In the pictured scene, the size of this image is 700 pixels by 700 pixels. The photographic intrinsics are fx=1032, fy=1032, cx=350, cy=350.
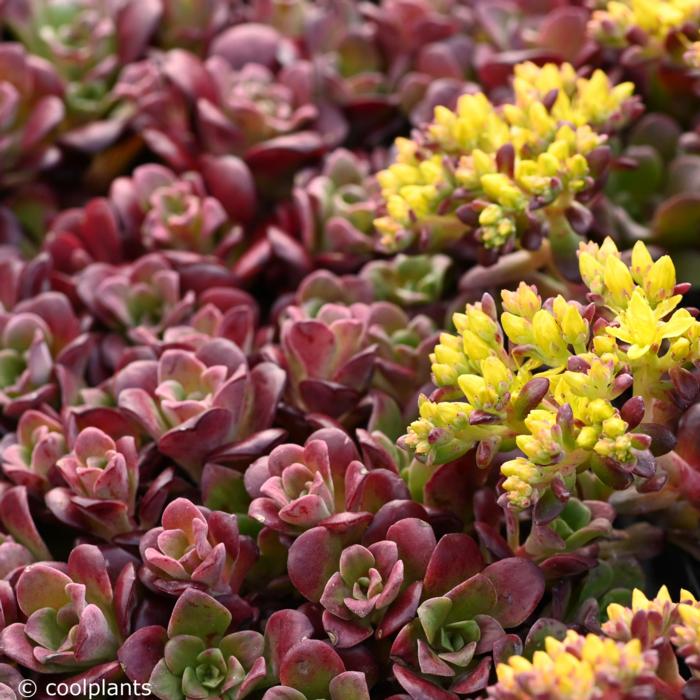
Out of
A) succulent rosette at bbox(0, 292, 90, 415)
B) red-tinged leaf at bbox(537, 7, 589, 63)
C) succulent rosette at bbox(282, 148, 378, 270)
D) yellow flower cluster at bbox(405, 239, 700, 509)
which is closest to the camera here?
yellow flower cluster at bbox(405, 239, 700, 509)

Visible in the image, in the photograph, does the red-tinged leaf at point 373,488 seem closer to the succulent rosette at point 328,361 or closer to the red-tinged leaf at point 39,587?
the succulent rosette at point 328,361

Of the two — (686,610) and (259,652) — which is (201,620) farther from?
(686,610)

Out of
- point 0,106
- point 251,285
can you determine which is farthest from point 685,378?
point 0,106

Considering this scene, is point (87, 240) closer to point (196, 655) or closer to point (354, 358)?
point (354, 358)

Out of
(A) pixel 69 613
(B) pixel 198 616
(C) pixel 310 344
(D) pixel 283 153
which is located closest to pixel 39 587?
(A) pixel 69 613

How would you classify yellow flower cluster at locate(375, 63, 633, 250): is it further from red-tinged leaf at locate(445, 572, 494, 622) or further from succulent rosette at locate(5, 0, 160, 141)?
succulent rosette at locate(5, 0, 160, 141)

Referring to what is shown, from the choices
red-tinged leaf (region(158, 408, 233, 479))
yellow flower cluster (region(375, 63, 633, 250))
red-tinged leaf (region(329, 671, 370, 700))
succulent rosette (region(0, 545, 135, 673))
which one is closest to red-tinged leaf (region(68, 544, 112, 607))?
succulent rosette (region(0, 545, 135, 673))
